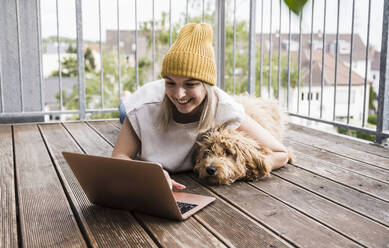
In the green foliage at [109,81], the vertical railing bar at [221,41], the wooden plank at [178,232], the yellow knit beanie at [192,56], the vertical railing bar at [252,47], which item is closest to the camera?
the wooden plank at [178,232]

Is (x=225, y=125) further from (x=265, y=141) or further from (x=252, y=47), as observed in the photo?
(x=252, y=47)

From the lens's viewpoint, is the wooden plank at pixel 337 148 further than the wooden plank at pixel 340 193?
Yes

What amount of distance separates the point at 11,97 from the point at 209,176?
102 inches

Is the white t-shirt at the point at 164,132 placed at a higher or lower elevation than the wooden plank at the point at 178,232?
higher

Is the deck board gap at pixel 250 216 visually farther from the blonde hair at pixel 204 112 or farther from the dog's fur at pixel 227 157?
the blonde hair at pixel 204 112

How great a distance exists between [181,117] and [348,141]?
1.44 metres

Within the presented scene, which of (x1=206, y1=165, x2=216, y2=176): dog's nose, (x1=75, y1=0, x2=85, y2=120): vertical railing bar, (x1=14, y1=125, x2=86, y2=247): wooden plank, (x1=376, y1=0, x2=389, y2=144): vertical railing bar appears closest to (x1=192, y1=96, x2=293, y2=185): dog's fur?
(x1=206, y1=165, x2=216, y2=176): dog's nose

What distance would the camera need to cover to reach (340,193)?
5.35ft

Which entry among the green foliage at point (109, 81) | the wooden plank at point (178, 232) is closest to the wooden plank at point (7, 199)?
the wooden plank at point (178, 232)

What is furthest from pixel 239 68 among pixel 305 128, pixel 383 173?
pixel 383 173

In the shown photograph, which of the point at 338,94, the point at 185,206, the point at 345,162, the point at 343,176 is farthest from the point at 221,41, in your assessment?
the point at 185,206

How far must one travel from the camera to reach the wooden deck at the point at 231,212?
119 cm

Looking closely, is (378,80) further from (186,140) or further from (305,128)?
(186,140)

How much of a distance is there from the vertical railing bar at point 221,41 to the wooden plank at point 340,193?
2300 mm
